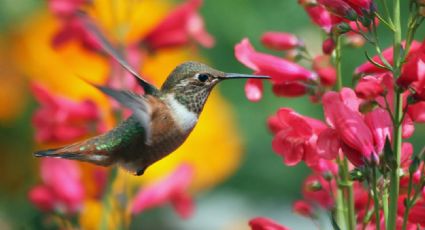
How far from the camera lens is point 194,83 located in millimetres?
2723

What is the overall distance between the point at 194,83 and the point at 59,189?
4.17ft

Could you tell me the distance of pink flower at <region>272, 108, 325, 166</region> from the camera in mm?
2441

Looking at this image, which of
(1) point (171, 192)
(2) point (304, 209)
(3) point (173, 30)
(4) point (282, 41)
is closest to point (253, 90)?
(4) point (282, 41)

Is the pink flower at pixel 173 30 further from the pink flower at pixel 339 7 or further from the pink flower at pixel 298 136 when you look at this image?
the pink flower at pixel 339 7

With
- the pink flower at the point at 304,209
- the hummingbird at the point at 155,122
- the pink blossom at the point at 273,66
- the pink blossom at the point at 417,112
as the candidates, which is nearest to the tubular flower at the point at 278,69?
the pink blossom at the point at 273,66

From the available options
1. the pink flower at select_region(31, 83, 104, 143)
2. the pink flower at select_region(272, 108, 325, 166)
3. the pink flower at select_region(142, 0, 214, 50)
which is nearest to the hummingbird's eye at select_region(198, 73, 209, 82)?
the pink flower at select_region(272, 108, 325, 166)

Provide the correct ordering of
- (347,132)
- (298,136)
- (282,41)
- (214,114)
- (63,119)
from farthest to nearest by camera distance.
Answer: (214,114)
(63,119)
(282,41)
(298,136)
(347,132)

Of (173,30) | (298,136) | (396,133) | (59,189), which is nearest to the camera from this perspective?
(396,133)

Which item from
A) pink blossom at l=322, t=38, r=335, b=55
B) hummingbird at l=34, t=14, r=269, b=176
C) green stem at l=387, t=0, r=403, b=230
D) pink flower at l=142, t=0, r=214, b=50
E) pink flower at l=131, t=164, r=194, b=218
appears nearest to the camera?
green stem at l=387, t=0, r=403, b=230

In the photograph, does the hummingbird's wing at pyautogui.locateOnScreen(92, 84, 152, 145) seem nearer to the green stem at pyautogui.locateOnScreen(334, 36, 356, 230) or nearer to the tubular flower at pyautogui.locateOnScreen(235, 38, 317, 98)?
the tubular flower at pyautogui.locateOnScreen(235, 38, 317, 98)

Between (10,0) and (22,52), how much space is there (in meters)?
0.48

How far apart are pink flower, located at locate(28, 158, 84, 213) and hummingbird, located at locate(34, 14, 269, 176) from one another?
35.7 inches

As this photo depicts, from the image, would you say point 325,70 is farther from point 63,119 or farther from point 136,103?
point 63,119

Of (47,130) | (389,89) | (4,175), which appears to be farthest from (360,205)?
(4,175)
